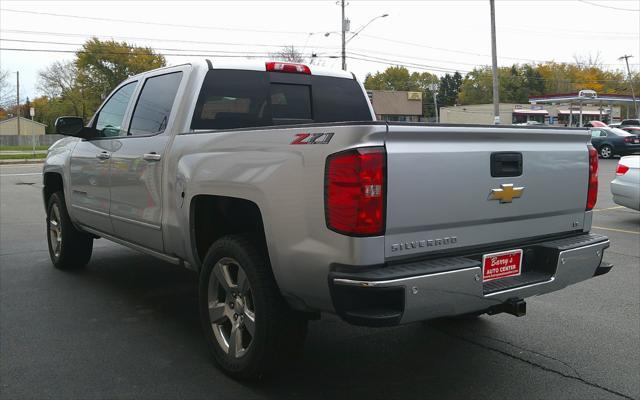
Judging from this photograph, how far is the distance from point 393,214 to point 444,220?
1.16ft

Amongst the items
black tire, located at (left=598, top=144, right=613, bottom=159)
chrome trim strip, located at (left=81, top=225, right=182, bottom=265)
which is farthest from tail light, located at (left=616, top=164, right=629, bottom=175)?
black tire, located at (left=598, top=144, right=613, bottom=159)

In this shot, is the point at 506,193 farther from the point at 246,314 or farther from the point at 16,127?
the point at 16,127

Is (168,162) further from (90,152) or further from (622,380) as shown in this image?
(622,380)

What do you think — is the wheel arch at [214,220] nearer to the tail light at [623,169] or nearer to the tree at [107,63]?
the tail light at [623,169]

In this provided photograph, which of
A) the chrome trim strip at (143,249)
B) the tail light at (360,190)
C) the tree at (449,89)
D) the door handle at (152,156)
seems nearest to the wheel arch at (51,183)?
the chrome trim strip at (143,249)

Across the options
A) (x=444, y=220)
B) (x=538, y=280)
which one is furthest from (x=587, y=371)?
(x=444, y=220)

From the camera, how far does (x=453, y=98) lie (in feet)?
440

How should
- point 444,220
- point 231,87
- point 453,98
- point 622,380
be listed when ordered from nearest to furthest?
point 444,220 < point 622,380 < point 231,87 < point 453,98

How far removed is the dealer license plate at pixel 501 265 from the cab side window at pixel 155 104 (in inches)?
101

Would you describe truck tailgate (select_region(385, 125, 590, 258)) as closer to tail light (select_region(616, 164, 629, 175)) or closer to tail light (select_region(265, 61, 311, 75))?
tail light (select_region(265, 61, 311, 75))

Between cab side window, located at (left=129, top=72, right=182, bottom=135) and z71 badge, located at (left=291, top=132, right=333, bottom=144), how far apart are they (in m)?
1.75

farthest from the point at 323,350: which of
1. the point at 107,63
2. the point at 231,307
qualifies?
the point at 107,63

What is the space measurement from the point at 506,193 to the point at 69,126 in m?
4.00

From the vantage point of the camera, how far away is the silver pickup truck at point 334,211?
2.74 m
